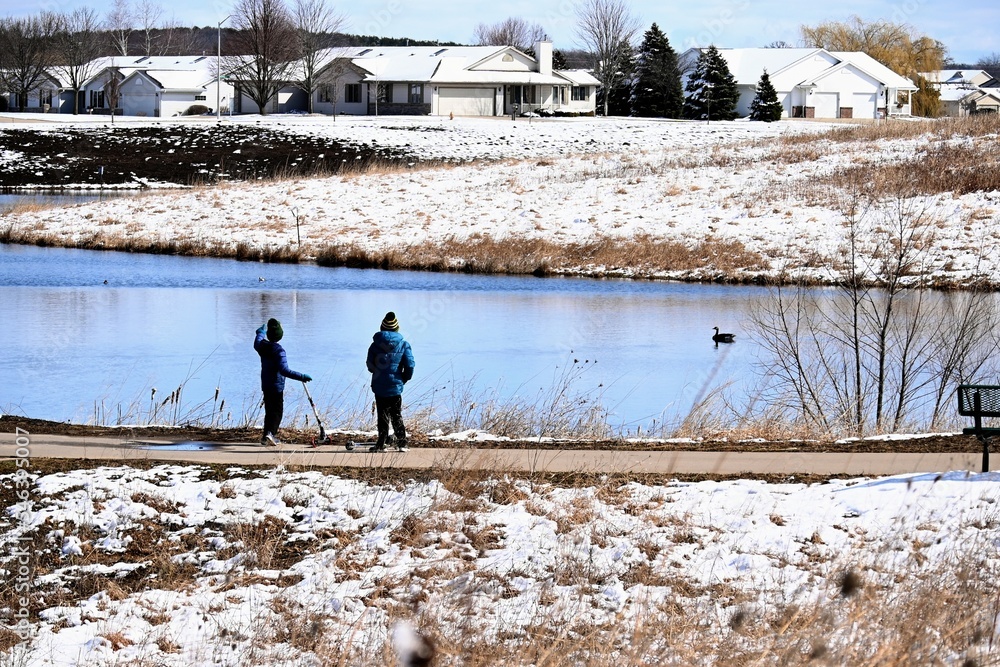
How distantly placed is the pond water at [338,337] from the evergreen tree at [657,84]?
6111 cm

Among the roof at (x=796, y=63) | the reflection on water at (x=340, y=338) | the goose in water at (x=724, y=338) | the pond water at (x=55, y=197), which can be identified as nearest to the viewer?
the reflection on water at (x=340, y=338)

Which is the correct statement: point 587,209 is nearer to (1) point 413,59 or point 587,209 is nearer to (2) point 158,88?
(1) point 413,59

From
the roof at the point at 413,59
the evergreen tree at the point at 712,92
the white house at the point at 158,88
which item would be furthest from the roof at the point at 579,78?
the white house at the point at 158,88

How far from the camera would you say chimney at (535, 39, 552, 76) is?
95.2m

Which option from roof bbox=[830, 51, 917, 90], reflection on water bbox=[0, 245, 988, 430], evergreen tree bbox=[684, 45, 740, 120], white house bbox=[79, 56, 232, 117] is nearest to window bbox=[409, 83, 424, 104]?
white house bbox=[79, 56, 232, 117]

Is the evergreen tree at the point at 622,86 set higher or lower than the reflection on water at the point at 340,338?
higher

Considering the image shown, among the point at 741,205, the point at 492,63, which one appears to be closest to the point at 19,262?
the point at 741,205

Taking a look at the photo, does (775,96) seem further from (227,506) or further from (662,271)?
(227,506)

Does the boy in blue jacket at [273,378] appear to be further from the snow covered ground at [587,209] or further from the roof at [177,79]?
the roof at [177,79]

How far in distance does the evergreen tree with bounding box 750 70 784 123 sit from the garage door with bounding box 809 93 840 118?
771 centimetres

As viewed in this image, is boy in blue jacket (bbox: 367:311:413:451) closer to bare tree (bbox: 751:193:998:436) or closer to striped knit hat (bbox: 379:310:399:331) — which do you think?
striped knit hat (bbox: 379:310:399:331)

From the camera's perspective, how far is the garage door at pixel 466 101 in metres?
Answer: 94.5

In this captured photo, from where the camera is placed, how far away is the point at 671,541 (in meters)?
10.1

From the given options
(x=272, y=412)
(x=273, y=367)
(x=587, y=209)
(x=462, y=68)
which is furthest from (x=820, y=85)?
(x=272, y=412)
